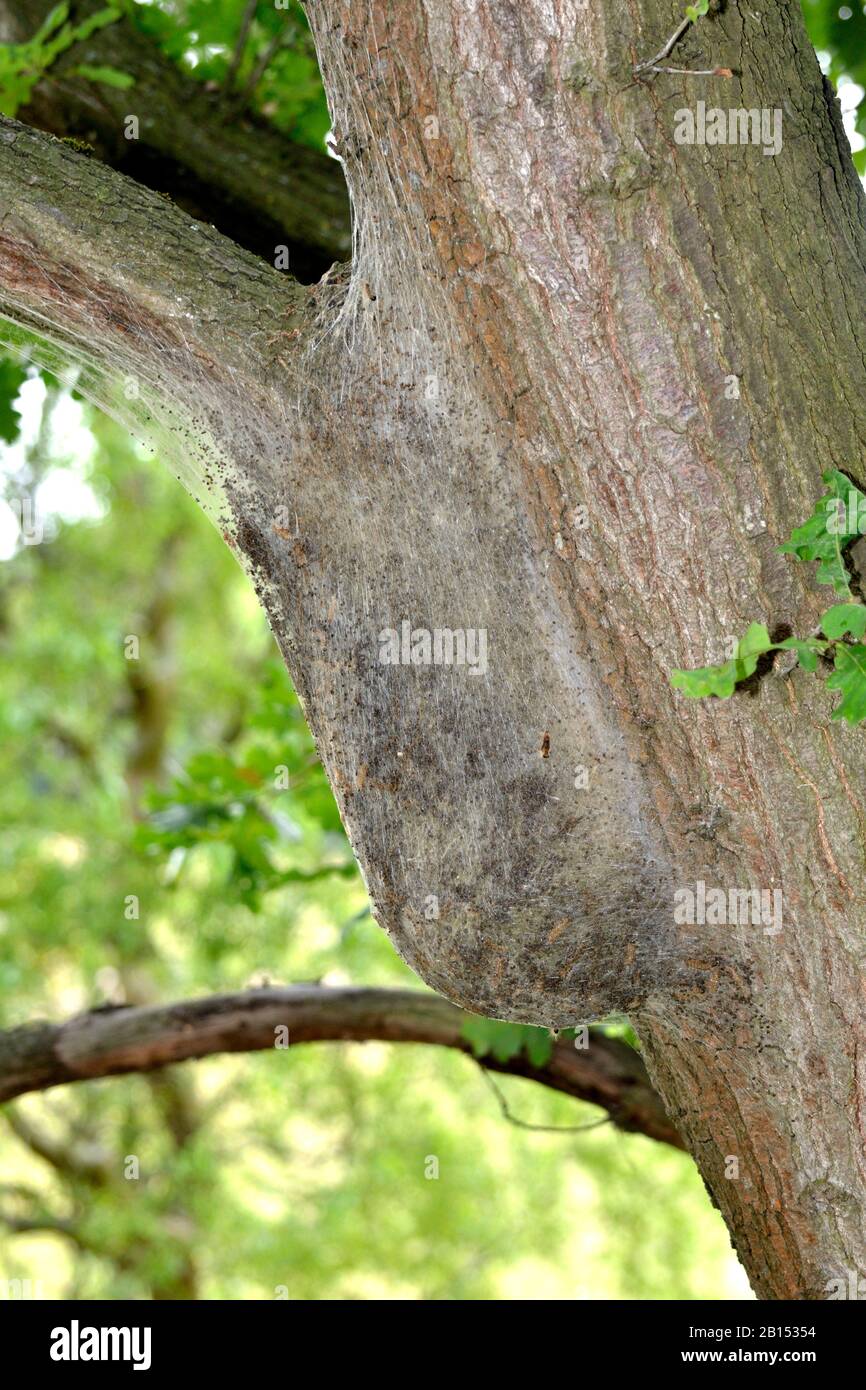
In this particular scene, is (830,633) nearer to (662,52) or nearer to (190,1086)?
(662,52)

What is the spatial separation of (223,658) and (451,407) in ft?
29.4

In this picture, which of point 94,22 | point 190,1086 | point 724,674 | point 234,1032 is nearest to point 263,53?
point 94,22

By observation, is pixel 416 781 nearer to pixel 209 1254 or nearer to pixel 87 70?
pixel 87 70

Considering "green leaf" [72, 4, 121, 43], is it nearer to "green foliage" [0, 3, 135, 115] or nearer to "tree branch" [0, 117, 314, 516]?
"green foliage" [0, 3, 135, 115]

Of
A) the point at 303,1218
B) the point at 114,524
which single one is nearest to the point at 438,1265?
the point at 303,1218

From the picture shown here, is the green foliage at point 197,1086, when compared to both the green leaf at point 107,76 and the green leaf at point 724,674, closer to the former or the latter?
the green leaf at point 107,76

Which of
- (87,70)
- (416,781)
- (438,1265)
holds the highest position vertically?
(87,70)

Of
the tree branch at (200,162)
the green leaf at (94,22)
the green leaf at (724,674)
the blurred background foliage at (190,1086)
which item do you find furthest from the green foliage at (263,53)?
the blurred background foliage at (190,1086)

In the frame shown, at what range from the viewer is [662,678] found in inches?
59.2

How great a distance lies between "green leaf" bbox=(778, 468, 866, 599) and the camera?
4.52ft

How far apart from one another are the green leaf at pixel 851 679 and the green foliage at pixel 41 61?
2100 mm

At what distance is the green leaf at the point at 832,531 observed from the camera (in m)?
1.38

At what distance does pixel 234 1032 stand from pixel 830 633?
221 centimetres
